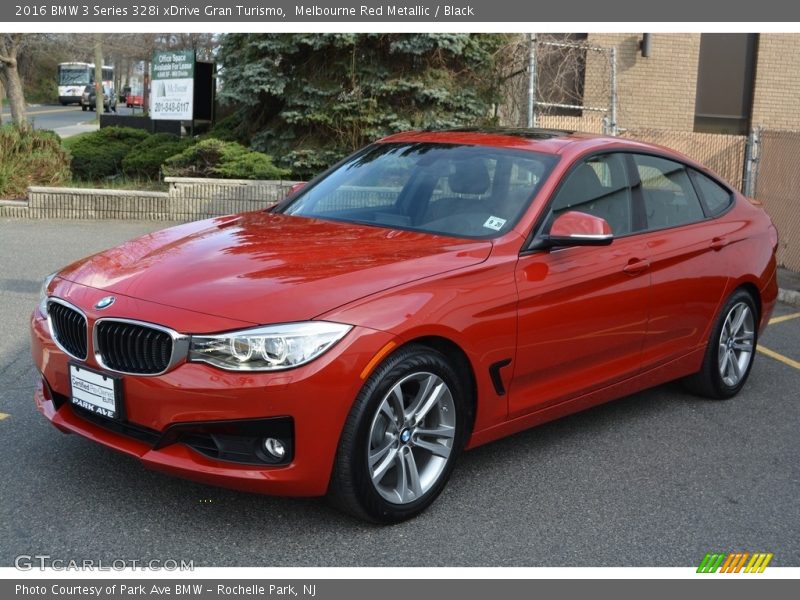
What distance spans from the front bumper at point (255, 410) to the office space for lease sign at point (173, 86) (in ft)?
47.1

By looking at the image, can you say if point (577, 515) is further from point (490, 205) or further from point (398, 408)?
point (490, 205)

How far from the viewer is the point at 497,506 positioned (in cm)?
441

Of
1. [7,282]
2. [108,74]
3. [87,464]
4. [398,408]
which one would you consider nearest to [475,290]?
[398,408]

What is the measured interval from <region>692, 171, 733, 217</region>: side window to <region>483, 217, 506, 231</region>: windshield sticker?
1980mm

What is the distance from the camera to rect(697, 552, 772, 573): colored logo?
13.0 feet

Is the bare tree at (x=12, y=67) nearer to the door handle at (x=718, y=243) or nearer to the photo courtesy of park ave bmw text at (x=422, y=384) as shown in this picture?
the photo courtesy of park ave bmw text at (x=422, y=384)

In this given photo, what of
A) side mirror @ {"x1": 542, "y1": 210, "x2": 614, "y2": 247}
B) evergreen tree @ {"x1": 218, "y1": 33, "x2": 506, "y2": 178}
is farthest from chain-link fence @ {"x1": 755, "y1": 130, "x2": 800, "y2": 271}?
side mirror @ {"x1": 542, "y1": 210, "x2": 614, "y2": 247}

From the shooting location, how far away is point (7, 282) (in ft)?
29.3

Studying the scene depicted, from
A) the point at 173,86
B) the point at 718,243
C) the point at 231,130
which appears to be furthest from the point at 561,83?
the point at 718,243

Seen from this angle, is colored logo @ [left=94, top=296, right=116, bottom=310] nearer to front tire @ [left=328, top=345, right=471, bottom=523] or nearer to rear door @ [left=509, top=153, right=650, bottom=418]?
front tire @ [left=328, top=345, right=471, bottom=523]

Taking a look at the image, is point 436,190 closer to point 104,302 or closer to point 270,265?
point 270,265

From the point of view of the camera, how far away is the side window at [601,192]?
200 inches

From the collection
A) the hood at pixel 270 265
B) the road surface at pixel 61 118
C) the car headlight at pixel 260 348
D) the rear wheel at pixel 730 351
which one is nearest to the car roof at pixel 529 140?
the hood at pixel 270 265

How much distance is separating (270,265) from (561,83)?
13.5m
